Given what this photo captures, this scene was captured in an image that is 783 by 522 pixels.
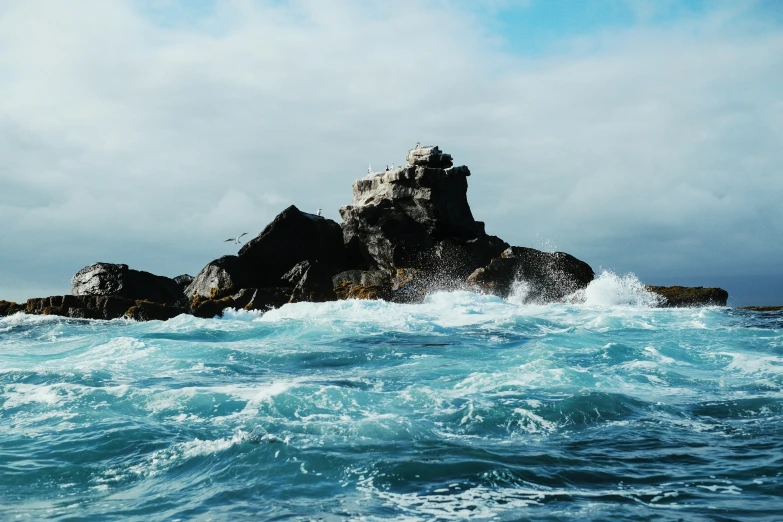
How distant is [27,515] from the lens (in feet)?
19.2

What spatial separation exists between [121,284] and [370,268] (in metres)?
13.1

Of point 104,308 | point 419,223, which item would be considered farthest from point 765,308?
point 104,308

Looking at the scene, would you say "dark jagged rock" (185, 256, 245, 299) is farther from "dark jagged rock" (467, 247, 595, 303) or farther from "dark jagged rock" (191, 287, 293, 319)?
"dark jagged rock" (467, 247, 595, 303)

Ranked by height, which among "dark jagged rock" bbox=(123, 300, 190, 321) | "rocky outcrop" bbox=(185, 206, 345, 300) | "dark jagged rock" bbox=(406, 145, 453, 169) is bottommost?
"dark jagged rock" bbox=(123, 300, 190, 321)

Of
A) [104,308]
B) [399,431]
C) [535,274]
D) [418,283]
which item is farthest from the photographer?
[535,274]

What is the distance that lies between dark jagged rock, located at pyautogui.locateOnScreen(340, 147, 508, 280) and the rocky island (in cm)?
6

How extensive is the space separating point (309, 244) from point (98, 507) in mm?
33000

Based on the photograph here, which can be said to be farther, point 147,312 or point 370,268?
point 370,268

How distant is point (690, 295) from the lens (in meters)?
36.0

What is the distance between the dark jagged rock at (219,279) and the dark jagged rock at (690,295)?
21226mm

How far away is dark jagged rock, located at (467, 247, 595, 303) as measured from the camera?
3353cm

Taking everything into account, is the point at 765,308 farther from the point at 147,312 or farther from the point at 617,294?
the point at 147,312

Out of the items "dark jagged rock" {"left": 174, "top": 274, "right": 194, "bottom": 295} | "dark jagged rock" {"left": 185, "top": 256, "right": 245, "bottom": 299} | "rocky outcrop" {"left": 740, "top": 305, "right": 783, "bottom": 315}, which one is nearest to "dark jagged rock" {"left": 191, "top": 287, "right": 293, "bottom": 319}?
"dark jagged rock" {"left": 185, "top": 256, "right": 245, "bottom": 299}

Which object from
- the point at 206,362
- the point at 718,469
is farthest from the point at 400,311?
the point at 718,469
